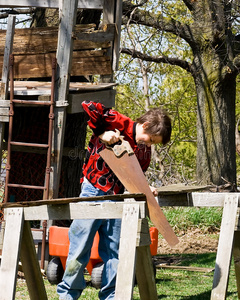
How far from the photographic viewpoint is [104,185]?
4.68 metres

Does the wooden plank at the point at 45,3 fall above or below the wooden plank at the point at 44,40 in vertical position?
above

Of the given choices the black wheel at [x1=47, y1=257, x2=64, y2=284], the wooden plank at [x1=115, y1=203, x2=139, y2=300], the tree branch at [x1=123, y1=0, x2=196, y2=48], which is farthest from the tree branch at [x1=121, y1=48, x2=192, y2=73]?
the wooden plank at [x1=115, y1=203, x2=139, y2=300]

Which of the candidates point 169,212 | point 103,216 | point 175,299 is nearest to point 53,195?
point 175,299

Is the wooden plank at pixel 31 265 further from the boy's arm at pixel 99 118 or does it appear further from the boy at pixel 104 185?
the boy's arm at pixel 99 118

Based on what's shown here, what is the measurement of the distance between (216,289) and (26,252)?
149cm

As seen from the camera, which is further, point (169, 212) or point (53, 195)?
point (169, 212)

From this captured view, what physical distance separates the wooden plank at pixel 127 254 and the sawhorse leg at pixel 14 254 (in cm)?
72

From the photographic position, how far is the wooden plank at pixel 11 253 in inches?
149

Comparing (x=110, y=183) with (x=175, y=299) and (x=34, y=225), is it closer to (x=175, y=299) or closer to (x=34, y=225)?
(x=175, y=299)

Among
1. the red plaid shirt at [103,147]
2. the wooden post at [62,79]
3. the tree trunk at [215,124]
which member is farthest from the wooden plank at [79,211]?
the tree trunk at [215,124]

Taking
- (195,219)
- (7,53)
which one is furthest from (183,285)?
(195,219)

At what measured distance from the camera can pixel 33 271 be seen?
165 inches

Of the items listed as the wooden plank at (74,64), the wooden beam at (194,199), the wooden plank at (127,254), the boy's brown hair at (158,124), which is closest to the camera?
the wooden plank at (127,254)

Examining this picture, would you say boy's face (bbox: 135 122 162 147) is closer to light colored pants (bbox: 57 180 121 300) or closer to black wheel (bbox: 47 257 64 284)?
light colored pants (bbox: 57 180 121 300)
